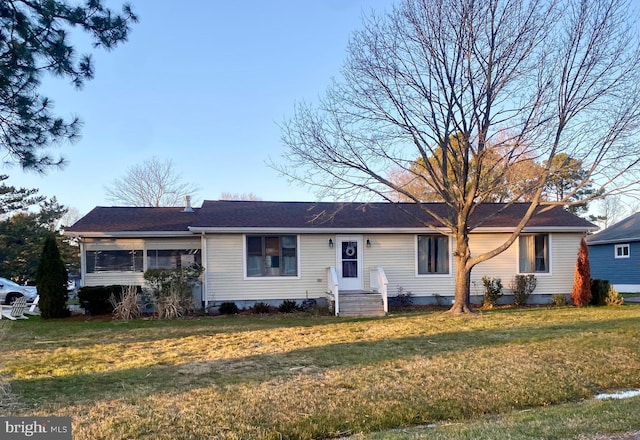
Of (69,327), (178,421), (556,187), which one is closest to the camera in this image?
(178,421)

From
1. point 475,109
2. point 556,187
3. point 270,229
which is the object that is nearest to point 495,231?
point 475,109

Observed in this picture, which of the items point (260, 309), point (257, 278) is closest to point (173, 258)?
point (257, 278)

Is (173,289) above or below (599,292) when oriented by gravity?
above

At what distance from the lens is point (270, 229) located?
568 inches

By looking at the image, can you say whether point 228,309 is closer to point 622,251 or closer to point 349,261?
point 349,261

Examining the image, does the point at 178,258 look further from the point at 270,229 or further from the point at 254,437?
the point at 254,437

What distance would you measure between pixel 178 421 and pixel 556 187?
101 ft

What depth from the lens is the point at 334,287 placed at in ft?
45.3

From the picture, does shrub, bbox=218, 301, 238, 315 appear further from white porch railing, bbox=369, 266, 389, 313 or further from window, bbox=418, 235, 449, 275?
window, bbox=418, 235, 449, 275

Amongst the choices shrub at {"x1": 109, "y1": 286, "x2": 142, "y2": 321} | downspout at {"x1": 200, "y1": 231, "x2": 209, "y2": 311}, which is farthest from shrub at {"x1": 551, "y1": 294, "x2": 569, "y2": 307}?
shrub at {"x1": 109, "y1": 286, "x2": 142, "y2": 321}

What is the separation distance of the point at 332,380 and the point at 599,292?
43.0ft

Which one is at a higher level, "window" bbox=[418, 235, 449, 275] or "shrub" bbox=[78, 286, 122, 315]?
"window" bbox=[418, 235, 449, 275]

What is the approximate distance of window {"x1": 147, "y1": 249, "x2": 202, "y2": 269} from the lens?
1512 cm

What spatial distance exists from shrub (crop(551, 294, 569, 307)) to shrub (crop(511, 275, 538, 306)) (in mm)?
703
